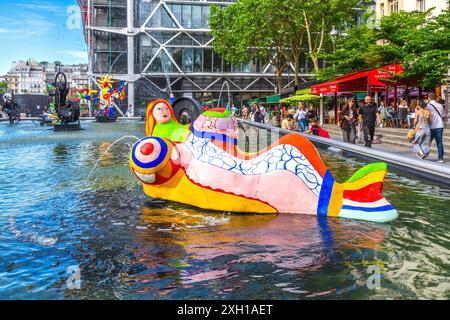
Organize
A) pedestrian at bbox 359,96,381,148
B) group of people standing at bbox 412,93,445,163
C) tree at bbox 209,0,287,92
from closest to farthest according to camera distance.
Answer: group of people standing at bbox 412,93,445,163 < pedestrian at bbox 359,96,381,148 < tree at bbox 209,0,287,92

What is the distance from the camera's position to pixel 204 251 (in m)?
5.68

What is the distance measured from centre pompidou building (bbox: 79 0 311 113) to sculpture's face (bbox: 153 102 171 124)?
207 feet

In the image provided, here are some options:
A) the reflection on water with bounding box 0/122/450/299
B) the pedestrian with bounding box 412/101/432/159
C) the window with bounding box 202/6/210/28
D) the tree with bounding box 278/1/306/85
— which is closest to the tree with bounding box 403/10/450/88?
the pedestrian with bounding box 412/101/432/159

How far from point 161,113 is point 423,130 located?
8.52 meters

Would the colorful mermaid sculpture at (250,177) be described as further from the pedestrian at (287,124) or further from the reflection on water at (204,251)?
the pedestrian at (287,124)

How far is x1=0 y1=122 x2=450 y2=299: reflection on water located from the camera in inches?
178

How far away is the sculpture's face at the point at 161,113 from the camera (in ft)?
27.1

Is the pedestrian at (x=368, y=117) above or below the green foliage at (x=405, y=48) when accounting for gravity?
below

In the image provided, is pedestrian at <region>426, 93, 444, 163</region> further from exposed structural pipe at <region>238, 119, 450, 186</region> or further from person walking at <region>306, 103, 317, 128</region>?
person walking at <region>306, 103, 317, 128</region>

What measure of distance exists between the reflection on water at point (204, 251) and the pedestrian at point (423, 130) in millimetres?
5332

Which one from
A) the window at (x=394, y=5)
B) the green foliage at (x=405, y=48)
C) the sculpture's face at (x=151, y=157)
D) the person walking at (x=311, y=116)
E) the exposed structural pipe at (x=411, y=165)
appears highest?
the window at (x=394, y=5)

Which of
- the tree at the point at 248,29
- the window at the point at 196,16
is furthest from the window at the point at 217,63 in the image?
the tree at the point at 248,29

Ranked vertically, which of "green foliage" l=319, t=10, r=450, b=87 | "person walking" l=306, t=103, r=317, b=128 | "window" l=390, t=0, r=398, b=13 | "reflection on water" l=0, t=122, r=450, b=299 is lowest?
"reflection on water" l=0, t=122, r=450, b=299

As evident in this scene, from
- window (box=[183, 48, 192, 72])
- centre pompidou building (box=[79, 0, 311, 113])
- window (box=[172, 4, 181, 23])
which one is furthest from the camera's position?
window (box=[183, 48, 192, 72])
